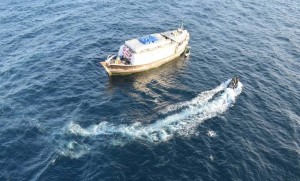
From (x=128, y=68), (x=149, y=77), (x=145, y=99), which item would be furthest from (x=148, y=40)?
(x=145, y=99)

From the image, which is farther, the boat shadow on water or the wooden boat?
the wooden boat

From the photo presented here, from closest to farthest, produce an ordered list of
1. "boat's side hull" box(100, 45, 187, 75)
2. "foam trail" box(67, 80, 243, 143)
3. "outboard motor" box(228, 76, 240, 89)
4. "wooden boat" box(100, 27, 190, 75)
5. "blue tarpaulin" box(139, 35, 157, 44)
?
1. "foam trail" box(67, 80, 243, 143)
2. "outboard motor" box(228, 76, 240, 89)
3. "boat's side hull" box(100, 45, 187, 75)
4. "wooden boat" box(100, 27, 190, 75)
5. "blue tarpaulin" box(139, 35, 157, 44)

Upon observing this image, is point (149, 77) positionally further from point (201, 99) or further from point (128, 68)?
point (201, 99)

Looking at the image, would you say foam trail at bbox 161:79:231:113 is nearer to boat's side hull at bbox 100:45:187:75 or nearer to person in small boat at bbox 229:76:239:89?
person in small boat at bbox 229:76:239:89

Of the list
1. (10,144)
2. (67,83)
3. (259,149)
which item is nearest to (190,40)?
(67,83)

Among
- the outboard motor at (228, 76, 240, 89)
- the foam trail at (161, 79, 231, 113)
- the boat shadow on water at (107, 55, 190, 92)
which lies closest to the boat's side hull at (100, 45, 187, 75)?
the boat shadow on water at (107, 55, 190, 92)
